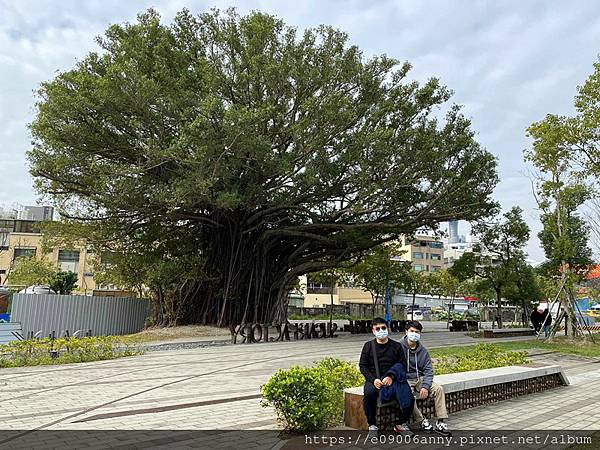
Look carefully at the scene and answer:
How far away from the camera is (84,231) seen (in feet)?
64.8

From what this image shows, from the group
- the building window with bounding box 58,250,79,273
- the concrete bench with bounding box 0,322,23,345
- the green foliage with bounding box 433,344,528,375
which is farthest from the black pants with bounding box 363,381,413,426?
the building window with bounding box 58,250,79,273

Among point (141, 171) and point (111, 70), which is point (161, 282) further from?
point (111, 70)

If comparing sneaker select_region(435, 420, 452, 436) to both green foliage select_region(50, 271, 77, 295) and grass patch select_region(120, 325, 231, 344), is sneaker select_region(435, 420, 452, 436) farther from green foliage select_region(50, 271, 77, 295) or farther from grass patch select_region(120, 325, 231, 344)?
green foliage select_region(50, 271, 77, 295)

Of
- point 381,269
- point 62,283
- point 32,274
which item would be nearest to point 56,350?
point 381,269

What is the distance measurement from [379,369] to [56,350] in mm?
9240

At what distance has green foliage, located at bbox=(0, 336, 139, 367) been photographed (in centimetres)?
1085

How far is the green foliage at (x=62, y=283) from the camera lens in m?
30.4

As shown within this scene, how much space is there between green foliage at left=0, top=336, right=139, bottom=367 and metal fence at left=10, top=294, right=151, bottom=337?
6.61 meters

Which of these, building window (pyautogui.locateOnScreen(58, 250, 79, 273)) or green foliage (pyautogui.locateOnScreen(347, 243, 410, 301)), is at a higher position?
building window (pyautogui.locateOnScreen(58, 250, 79, 273))

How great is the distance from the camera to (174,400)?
694 cm

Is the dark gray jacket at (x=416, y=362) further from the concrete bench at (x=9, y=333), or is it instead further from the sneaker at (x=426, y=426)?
the concrete bench at (x=9, y=333)

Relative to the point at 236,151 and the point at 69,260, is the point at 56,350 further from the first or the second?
the point at 69,260

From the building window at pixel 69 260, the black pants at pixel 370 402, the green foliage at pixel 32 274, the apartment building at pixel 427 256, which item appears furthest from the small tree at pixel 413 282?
the building window at pixel 69 260

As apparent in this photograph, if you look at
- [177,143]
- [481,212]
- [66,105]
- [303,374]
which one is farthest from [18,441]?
[481,212]
